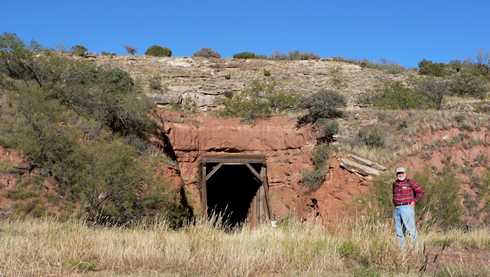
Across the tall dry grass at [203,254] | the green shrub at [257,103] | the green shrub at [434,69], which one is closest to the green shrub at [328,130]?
the green shrub at [257,103]

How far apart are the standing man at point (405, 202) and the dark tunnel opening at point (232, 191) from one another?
1719 cm

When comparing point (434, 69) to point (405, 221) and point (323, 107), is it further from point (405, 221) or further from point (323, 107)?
point (405, 221)

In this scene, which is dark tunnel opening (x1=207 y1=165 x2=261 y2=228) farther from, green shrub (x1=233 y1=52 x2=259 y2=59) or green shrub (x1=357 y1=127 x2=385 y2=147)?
green shrub (x1=233 y1=52 x2=259 y2=59)

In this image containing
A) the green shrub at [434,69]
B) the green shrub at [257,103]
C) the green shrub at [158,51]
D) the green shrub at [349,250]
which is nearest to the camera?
Answer: the green shrub at [349,250]

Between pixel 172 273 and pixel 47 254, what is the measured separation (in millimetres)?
1951

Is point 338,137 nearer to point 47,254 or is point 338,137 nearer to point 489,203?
point 489,203

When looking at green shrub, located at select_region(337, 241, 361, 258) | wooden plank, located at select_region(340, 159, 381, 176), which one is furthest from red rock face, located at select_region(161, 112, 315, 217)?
green shrub, located at select_region(337, 241, 361, 258)

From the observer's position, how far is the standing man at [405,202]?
9602mm

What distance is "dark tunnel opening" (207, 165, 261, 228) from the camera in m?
27.7

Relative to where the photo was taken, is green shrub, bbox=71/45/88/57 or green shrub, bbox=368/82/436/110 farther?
green shrub, bbox=71/45/88/57

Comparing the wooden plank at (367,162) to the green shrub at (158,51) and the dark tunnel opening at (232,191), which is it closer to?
the dark tunnel opening at (232,191)

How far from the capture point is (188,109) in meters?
28.6

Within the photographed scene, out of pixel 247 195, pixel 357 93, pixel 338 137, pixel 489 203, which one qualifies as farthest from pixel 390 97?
pixel 489 203

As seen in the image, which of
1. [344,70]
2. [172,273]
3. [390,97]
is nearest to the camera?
[172,273]
